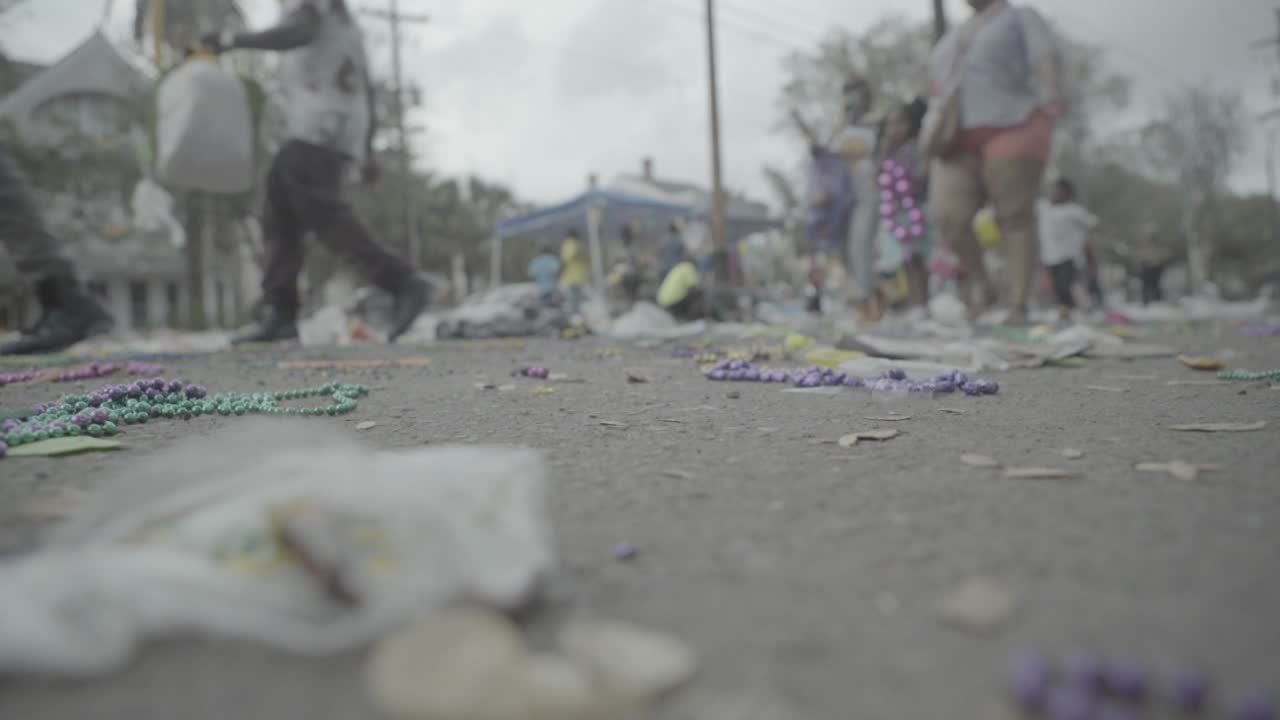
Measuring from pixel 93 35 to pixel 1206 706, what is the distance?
30.1m

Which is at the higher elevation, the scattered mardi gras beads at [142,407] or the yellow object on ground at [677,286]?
the yellow object on ground at [677,286]

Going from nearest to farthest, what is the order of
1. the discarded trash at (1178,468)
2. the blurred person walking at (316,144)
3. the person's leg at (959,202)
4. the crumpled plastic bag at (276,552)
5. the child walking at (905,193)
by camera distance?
the crumpled plastic bag at (276,552) < the discarded trash at (1178,468) < the blurred person walking at (316,144) < the person's leg at (959,202) < the child walking at (905,193)

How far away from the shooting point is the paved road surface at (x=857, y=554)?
0.73m

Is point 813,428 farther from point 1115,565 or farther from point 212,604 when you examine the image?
point 212,604

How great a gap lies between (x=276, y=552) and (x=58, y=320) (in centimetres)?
459

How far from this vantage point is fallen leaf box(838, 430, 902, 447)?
1784mm

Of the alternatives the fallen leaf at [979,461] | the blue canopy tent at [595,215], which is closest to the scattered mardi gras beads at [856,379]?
the fallen leaf at [979,461]

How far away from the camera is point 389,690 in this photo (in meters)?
0.69

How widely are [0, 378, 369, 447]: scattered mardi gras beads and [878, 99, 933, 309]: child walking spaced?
5.92 m

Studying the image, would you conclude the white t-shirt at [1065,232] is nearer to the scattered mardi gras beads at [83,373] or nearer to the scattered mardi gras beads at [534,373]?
the scattered mardi gras beads at [534,373]

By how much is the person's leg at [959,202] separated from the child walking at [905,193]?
124cm

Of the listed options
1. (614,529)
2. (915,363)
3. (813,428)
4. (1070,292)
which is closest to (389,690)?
(614,529)

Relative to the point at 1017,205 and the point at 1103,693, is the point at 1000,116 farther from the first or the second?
the point at 1103,693

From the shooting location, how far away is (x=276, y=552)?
0.89m
